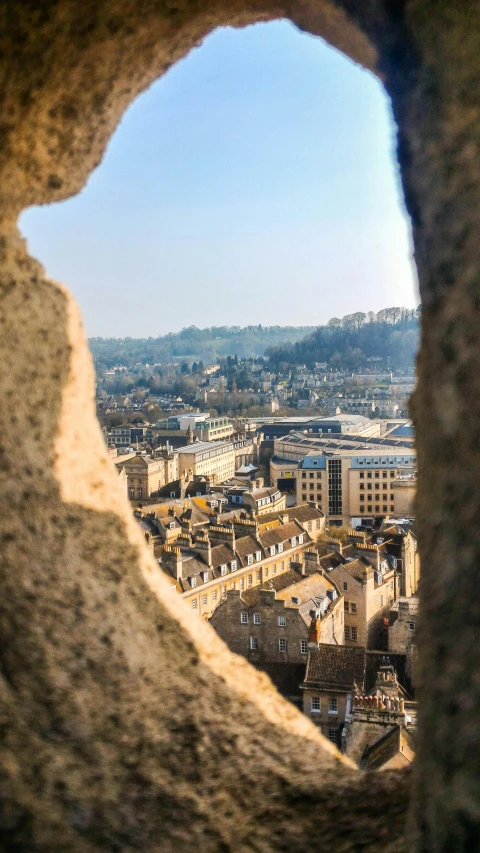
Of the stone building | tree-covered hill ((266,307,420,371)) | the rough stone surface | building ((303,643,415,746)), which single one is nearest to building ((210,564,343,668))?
building ((303,643,415,746))

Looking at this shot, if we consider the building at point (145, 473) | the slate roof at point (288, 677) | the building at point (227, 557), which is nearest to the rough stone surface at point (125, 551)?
the slate roof at point (288, 677)

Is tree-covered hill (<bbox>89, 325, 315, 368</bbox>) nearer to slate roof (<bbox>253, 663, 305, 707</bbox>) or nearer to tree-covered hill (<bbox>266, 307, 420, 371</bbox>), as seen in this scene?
tree-covered hill (<bbox>266, 307, 420, 371</bbox>)

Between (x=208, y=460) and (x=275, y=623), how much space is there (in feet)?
81.4

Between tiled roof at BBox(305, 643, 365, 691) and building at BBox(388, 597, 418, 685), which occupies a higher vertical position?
tiled roof at BBox(305, 643, 365, 691)

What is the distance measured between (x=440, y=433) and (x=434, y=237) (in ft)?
1.30

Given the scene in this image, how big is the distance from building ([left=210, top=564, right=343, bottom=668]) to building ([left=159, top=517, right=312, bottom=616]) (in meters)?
Result: 1.40

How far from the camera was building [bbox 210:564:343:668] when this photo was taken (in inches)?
494

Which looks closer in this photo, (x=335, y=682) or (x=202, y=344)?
(x=335, y=682)

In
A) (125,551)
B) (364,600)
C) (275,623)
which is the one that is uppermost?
(125,551)

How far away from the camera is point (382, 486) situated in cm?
3133

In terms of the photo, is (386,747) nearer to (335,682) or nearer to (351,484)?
(335,682)

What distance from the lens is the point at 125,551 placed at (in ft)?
7.61

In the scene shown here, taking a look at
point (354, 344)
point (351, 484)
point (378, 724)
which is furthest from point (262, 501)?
point (354, 344)

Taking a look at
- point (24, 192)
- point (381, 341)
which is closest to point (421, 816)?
point (24, 192)
